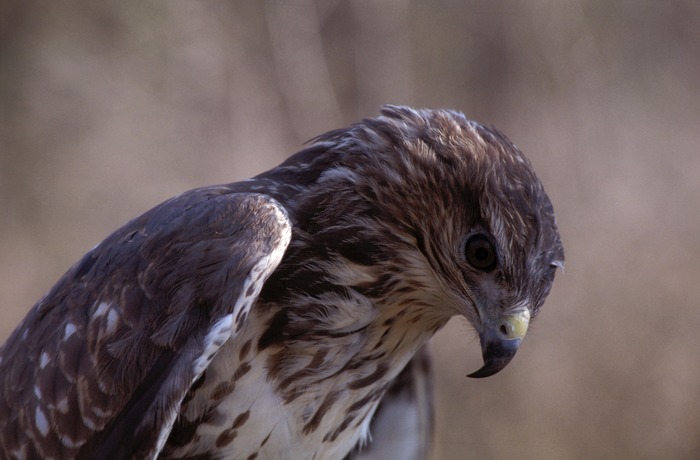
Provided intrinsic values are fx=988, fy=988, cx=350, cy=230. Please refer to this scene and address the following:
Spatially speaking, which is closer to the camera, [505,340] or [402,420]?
[505,340]

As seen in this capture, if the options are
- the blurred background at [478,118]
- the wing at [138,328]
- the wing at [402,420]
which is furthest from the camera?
the blurred background at [478,118]

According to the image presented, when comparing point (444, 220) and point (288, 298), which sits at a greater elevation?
point (444, 220)

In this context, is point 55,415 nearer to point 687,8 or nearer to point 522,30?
point 522,30

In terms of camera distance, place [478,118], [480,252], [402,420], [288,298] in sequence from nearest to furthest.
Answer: [480,252] < [288,298] < [402,420] < [478,118]

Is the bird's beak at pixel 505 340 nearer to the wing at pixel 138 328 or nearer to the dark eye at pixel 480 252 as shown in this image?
the dark eye at pixel 480 252

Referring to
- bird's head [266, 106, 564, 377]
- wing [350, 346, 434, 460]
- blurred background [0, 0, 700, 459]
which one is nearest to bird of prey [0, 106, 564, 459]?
bird's head [266, 106, 564, 377]

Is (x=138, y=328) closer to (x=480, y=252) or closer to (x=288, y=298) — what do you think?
(x=288, y=298)

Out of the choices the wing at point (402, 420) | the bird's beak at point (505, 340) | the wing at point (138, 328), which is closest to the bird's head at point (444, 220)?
the bird's beak at point (505, 340)

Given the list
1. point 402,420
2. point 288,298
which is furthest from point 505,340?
point 402,420

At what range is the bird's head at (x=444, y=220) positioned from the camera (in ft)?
10.0

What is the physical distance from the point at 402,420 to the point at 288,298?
102cm

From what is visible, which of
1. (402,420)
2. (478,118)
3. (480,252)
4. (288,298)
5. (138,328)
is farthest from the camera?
(478,118)

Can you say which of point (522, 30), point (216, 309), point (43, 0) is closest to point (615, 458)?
point (522, 30)

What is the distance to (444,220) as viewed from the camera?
3201 millimetres
